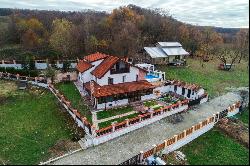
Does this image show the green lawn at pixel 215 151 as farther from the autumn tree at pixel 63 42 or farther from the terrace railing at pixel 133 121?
the autumn tree at pixel 63 42

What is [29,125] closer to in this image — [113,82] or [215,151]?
[113,82]

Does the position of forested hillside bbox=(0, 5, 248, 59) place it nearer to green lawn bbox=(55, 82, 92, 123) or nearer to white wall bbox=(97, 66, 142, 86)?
green lawn bbox=(55, 82, 92, 123)

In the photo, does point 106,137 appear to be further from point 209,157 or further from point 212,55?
point 212,55

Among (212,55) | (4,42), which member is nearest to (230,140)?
(212,55)

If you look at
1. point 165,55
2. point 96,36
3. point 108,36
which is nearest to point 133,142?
point 165,55

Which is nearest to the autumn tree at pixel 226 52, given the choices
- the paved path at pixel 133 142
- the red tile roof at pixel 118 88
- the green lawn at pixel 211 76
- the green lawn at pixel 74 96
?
the green lawn at pixel 211 76
